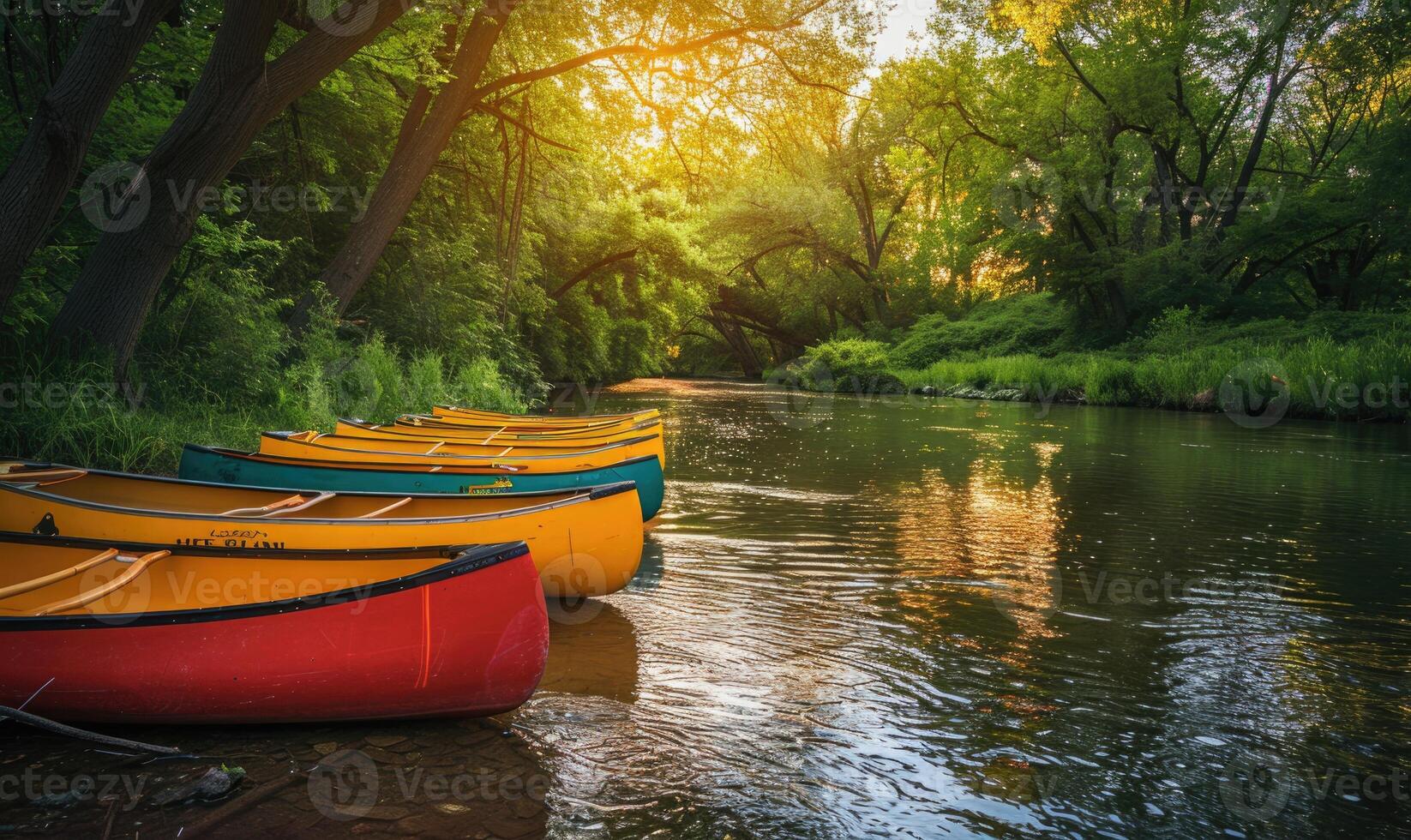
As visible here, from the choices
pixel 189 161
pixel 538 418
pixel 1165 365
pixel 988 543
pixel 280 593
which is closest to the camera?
pixel 280 593

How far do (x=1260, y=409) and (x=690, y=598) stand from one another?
18526 millimetres

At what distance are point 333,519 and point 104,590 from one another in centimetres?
109

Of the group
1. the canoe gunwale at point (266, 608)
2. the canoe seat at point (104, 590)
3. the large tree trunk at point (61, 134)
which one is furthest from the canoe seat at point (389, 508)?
the large tree trunk at point (61, 134)

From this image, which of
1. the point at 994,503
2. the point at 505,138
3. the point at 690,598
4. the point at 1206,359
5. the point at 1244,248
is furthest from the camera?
the point at 1244,248

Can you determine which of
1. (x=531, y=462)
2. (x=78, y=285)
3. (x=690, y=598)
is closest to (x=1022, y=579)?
(x=690, y=598)

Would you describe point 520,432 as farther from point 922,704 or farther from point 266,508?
point 922,704

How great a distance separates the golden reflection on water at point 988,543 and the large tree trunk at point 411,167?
8468mm

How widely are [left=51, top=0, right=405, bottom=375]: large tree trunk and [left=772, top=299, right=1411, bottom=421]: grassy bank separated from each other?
62.0 ft

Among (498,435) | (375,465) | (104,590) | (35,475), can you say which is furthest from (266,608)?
(498,435)

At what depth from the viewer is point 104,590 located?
343 cm

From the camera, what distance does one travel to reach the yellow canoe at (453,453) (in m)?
7.07

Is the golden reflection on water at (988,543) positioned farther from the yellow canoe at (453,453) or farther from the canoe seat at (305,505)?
the canoe seat at (305,505)

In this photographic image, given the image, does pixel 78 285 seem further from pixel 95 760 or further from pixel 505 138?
pixel 505 138

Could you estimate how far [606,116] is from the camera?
15.5 m
